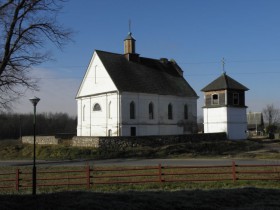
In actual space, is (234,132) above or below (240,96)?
below

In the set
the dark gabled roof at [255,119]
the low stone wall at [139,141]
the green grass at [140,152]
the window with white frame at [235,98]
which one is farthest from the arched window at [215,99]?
the dark gabled roof at [255,119]

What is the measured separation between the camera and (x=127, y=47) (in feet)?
184

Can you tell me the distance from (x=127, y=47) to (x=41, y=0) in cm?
2892

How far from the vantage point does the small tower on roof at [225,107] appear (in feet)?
172

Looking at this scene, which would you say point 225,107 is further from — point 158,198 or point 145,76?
point 158,198

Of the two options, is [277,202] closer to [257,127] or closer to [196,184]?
[196,184]

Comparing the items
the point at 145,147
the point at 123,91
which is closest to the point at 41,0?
the point at 145,147

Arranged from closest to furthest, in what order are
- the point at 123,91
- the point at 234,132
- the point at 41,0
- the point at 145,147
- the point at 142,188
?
the point at 142,188 < the point at 41,0 < the point at 145,147 < the point at 123,91 < the point at 234,132

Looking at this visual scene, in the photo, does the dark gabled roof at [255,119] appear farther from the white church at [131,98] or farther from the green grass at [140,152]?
A: the green grass at [140,152]

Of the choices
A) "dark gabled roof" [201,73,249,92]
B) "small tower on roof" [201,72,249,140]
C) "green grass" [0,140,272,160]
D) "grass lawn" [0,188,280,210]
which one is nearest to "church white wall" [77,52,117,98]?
"green grass" [0,140,272,160]

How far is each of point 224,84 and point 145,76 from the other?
1036 centimetres

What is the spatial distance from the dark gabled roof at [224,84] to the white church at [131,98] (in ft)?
14.0

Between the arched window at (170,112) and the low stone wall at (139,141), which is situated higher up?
the arched window at (170,112)

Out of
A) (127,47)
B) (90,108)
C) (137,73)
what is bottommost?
(90,108)
